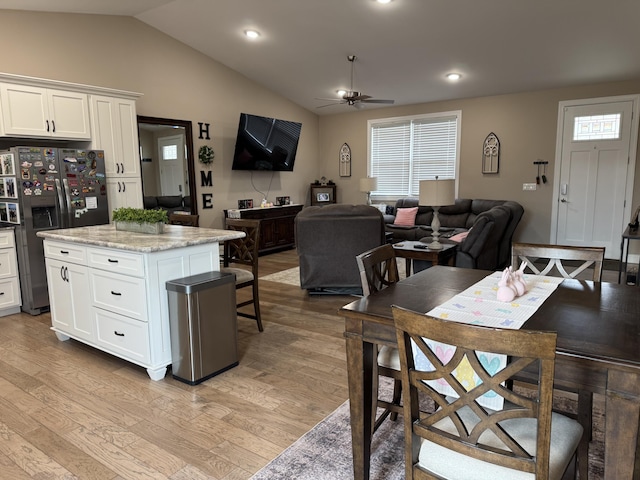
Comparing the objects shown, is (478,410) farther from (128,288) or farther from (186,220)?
(186,220)

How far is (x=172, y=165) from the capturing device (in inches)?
252

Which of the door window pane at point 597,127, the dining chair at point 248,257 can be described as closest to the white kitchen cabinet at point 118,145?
the dining chair at point 248,257

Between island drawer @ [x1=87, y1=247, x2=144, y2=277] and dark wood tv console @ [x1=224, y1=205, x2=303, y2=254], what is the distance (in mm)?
3975

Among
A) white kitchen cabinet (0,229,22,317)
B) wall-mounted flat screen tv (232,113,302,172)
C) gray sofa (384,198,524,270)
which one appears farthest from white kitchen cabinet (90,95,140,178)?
gray sofa (384,198,524,270)

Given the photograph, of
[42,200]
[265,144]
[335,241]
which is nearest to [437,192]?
[335,241]

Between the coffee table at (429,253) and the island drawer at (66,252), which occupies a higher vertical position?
the island drawer at (66,252)

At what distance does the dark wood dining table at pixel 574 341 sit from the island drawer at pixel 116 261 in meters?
1.67

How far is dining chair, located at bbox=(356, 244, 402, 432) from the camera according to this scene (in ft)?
6.37

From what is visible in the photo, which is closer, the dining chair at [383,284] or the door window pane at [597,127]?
the dining chair at [383,284]

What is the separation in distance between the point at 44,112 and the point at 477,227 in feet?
15.7

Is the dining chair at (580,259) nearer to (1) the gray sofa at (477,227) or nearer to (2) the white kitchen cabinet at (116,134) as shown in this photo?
(1) the gray sofa at (477,227)

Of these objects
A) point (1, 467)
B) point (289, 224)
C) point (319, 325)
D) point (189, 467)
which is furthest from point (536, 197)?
point (1, 467)

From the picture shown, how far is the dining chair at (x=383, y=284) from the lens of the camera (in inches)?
76.4

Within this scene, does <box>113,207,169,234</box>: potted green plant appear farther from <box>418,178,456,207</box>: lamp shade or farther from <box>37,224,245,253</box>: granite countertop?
<box>418,178,456,207</box>: lamp shade
